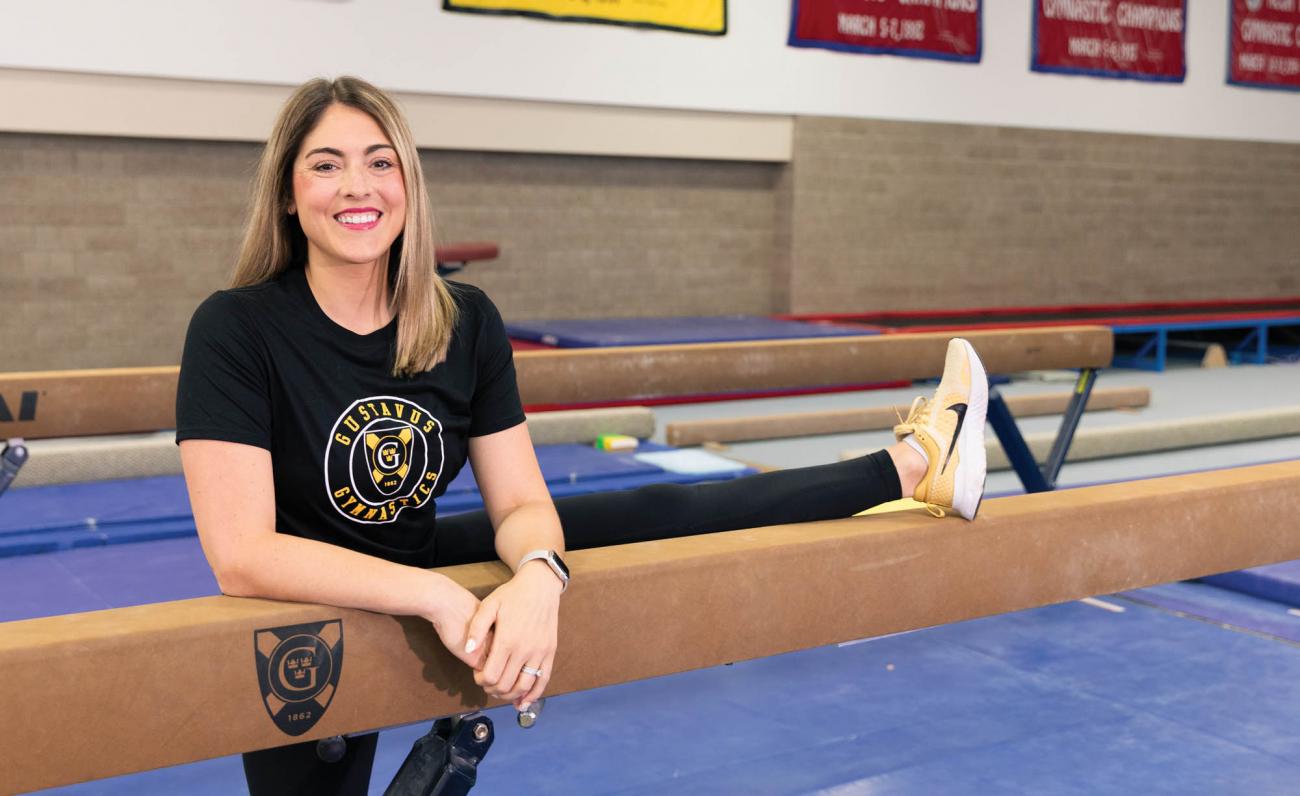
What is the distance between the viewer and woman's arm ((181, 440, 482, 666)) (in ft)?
4.35

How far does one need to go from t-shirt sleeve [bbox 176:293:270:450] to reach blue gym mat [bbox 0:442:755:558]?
225cm

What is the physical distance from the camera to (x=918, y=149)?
32.8 ft

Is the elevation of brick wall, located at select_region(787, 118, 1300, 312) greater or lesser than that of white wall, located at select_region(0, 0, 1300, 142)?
lesser

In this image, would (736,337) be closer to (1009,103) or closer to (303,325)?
(1009,103)

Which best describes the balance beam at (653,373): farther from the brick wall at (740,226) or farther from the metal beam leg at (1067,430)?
the brick wall at (740,226)

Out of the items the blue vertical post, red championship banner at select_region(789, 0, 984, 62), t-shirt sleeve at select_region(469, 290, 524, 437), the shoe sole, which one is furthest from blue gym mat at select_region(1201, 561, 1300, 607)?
red championship banner at select_region(789, 0, 984, 62)

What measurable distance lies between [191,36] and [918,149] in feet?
18.5

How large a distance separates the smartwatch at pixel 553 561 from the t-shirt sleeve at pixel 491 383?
35cm

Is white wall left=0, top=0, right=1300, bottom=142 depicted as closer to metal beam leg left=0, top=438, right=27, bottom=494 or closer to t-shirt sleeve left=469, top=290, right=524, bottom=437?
metal beam leg left=0, top=438, right=27, bottom=494

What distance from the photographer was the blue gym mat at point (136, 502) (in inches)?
139

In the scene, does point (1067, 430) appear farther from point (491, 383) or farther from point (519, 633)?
point (519, 633)

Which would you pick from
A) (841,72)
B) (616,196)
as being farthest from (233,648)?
(841,72)

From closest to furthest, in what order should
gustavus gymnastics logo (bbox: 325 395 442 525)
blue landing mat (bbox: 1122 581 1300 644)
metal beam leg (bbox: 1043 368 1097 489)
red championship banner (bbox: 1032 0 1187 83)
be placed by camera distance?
1. gustavus gymnastics logo (bbox: 325 395 442 525)
2. blue landing mat (bbox: 1122 581 1300 644)
3. metal beam leg (bbox: 1043 368 1097 489)
4. red championship banner (bbox: 1032 0 1187 83)

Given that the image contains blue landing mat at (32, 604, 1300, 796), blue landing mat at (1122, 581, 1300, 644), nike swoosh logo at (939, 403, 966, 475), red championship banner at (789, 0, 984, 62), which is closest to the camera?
nike swoosh logo at (939, 403, 966, 475)
